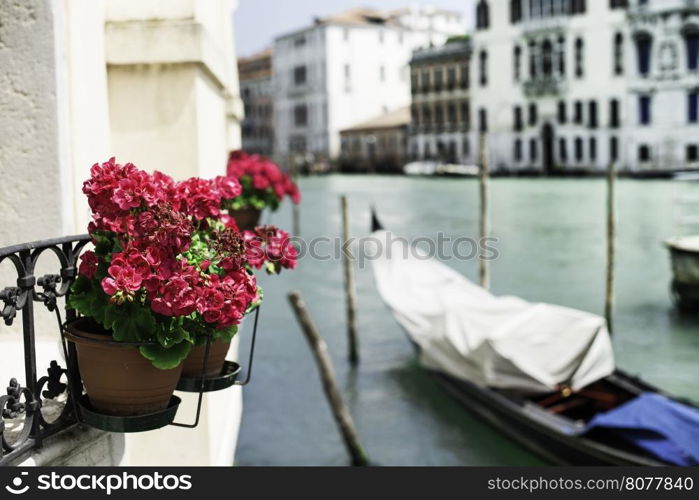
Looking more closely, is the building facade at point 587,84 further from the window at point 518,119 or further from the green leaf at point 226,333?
the green leaf at point 226,333

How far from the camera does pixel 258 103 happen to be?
6894 cm

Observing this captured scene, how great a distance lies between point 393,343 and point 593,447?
614cm

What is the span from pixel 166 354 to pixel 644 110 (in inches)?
1603

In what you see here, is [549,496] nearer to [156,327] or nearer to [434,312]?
[156,327]

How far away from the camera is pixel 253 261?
2182 mm

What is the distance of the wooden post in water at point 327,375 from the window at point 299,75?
179 feet

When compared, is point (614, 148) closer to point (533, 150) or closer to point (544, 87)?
point (533, 150)

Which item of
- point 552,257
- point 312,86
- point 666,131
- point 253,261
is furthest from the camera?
point 312,86

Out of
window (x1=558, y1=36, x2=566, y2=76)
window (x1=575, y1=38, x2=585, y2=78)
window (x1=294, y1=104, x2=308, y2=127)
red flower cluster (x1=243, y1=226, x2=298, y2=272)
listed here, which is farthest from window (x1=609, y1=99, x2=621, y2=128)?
red flower cluster (x1=243, y1=226, x2=298, y2=272)

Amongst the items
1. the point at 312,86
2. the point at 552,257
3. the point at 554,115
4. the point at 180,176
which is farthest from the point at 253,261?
the point at 312,86

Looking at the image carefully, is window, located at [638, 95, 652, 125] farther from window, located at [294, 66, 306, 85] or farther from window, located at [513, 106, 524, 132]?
window, located at [294, 66, 306, 85]

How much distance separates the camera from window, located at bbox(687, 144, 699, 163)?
125ft

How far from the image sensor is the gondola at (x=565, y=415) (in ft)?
20.5

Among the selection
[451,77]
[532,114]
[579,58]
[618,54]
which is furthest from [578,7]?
[451,77]
